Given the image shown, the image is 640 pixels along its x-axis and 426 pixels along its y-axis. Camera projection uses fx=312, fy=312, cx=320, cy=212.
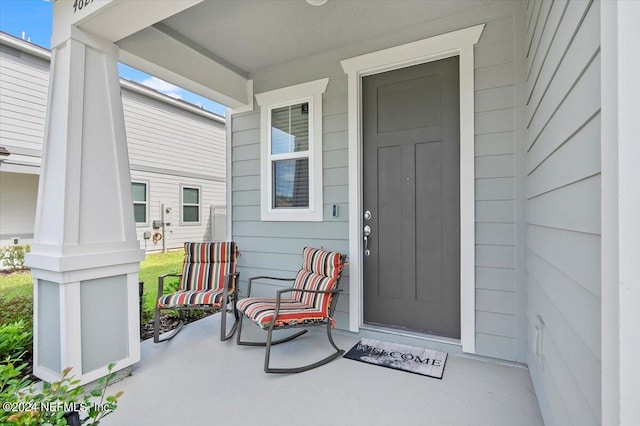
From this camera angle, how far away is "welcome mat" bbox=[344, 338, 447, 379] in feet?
8.08

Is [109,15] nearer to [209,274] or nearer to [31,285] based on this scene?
[209,274]

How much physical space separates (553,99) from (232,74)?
10.6 feet

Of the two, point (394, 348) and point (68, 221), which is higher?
point (68, 221)

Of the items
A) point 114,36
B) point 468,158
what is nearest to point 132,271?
point 114,36

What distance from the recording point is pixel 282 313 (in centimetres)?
256

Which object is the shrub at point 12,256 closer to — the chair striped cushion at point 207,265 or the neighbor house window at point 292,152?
the chair striped cushion at point 207,265

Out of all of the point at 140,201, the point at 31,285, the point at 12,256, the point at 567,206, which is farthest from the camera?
the point at 140,201

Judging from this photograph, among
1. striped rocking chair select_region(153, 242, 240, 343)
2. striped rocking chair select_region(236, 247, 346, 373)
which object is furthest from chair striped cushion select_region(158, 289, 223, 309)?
striped rocking chair select_region(236, 247, 346, 373)

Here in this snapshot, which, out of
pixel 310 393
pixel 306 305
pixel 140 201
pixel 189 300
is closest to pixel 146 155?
pixel 140 201

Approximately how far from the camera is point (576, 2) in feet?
3.55

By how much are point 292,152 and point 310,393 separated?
7.93 ft

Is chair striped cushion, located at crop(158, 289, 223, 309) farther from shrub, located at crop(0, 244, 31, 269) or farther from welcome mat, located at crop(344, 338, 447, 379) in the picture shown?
shrub, located at crop(0, 244, 31, 269)

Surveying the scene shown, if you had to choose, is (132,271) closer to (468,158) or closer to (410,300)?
(410,300)

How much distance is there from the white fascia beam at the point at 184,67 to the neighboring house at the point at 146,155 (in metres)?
4.31
